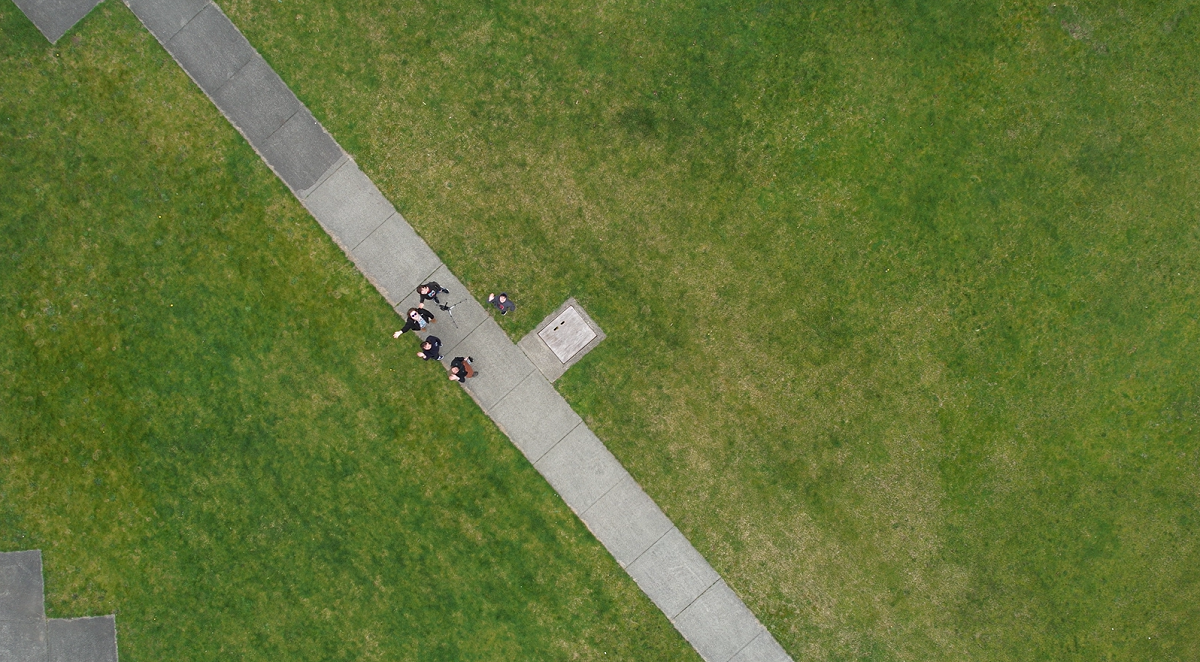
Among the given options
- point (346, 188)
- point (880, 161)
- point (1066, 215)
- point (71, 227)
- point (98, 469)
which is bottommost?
point (1066, 215)

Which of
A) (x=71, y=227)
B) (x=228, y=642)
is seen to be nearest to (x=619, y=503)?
(x=228, y=642)

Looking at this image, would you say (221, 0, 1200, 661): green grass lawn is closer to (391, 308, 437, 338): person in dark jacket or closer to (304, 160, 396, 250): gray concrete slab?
(304, 160, 396, 250): gray concrete slab

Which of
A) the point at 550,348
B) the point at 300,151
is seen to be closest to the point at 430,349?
the point at 550,348

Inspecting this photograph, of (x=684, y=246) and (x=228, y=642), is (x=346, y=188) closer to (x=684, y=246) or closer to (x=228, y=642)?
(x=684, y=246)

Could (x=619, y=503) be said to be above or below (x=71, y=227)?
below

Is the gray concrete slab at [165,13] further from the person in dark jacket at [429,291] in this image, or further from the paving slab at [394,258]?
the person in dark jacket at [429,291]

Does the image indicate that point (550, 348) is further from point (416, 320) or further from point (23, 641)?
point (23, 641)
